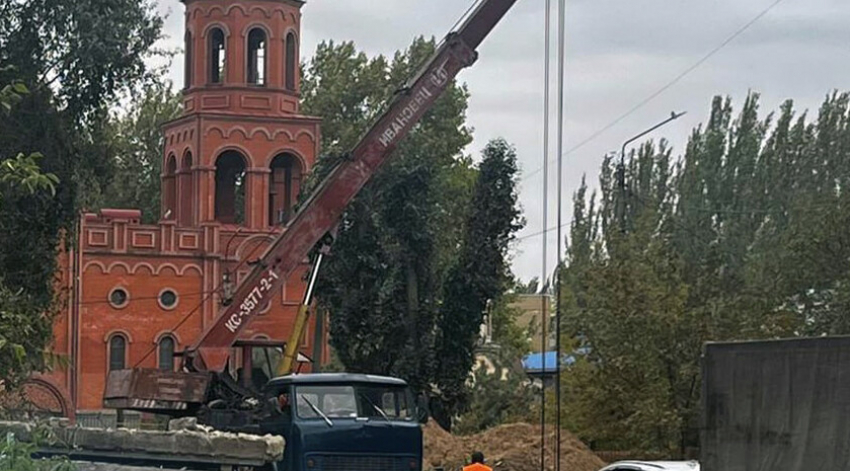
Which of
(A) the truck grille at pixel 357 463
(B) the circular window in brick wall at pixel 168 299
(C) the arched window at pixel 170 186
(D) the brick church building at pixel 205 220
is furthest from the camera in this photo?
(C) the arched window at pixel 170 186

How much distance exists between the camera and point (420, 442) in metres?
23.8

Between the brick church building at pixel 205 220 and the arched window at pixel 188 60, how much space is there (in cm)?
5

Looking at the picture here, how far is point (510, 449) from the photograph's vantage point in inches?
1526

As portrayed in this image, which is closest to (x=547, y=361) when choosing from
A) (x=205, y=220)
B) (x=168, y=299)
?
(x=168, y=299)

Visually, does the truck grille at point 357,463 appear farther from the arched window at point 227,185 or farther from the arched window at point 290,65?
the arched window at point 290,65

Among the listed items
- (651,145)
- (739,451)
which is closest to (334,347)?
(651,145)

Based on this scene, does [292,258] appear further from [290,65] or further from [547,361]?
[290,65]

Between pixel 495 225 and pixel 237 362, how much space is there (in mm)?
20350

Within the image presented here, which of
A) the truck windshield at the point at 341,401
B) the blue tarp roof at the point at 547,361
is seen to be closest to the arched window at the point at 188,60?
the blue tarp roof at the point at 547,361

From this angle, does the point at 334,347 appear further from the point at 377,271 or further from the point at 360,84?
the point at 360,84

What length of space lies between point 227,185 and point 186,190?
2505 mm

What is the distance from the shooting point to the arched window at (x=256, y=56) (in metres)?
66.4

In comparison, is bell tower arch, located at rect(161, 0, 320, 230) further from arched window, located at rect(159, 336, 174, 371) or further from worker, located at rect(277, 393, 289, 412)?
worker, located at rect(277, 393, 289, 412)

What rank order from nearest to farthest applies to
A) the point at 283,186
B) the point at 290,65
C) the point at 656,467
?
1. the point at 656,467
2. the point at 283,186
3. the point at 290,65
